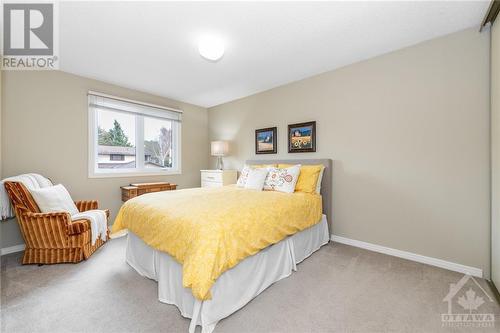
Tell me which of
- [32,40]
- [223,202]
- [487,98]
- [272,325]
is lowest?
[272,325]

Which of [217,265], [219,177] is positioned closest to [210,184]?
[219,177]

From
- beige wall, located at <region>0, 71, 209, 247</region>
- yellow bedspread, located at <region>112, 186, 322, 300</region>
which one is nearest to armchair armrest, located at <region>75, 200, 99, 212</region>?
beige wall, located at <region>0, 71, 209, 247</region>

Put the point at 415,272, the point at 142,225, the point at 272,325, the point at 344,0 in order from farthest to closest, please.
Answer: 1. the point at 415,272
2. the point at 142,225
3. the point at 344,0
4. the point at 272,325

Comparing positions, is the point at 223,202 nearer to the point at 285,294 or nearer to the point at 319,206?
the point at 285,294

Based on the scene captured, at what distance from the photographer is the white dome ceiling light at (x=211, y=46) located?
2.30m

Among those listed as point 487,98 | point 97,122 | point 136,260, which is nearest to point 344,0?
point 487,98

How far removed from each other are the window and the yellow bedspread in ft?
5.68

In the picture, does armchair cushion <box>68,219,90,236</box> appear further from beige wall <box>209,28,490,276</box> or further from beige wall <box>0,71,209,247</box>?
beige wall <box>209,28,490,276</box>

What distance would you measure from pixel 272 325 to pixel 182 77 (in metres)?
3.28

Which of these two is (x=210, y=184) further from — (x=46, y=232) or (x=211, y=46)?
(x=211, y=46)

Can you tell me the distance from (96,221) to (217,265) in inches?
77.9

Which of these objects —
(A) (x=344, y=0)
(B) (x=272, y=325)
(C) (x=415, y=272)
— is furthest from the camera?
(C) (x=415, y=272)

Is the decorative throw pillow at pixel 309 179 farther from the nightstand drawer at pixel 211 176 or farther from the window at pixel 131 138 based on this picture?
the window at pixel 131 138

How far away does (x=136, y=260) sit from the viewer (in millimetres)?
2271
